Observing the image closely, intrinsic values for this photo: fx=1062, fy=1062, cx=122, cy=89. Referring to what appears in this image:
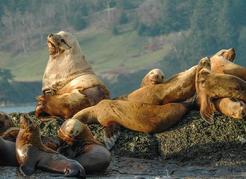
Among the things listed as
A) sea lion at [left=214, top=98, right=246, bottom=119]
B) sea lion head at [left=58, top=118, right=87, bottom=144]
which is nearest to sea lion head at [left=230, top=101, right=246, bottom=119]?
sea lion at [left=214, top=98, right=246, bottom=119]

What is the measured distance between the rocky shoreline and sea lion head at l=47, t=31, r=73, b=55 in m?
2.40

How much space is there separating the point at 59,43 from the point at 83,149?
16.6 feet

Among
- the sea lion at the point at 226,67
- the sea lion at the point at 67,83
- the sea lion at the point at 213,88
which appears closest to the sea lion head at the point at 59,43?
the sea lion at the point at 67,83

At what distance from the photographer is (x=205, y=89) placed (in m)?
16.5

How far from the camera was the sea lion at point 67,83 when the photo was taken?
17.9 metres

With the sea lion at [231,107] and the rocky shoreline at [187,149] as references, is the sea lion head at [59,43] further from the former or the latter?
the sea lion at [231,107]

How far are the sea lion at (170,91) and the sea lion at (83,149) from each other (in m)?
2.48

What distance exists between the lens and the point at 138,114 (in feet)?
54.4

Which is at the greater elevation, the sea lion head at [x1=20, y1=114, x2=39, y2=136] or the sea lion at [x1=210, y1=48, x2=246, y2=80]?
the sea lion head at [x1=20, y1=114, x2=39, y2=136]

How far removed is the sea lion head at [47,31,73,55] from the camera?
19.0m

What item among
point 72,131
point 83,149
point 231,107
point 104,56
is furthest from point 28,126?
point 104,56

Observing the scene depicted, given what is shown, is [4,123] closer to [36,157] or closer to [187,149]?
[36,157]

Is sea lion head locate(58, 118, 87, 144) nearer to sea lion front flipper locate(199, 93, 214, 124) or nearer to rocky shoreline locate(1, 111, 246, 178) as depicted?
rocky shoreline locate(1, 111, 246, 178)

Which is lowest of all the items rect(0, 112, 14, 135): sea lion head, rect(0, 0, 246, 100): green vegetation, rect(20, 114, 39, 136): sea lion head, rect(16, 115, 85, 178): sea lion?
rect(0, 0, 246, 100): green vegetation
